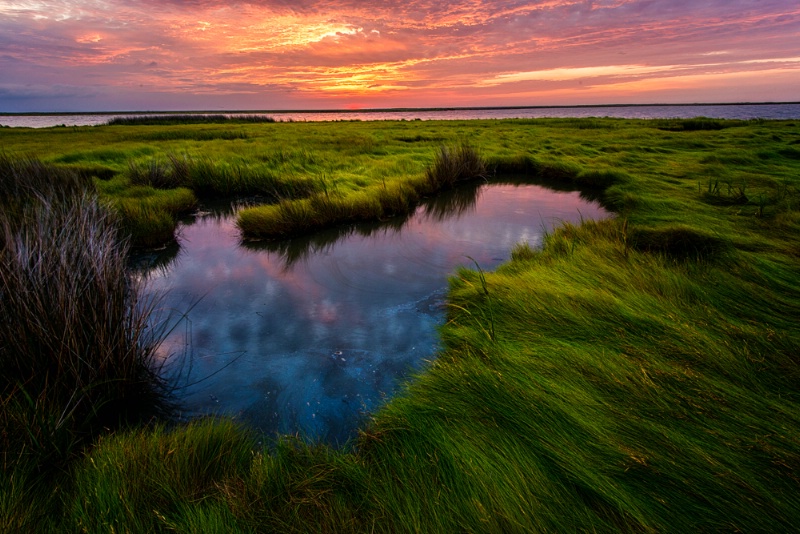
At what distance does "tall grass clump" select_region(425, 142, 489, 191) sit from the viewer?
11.1m

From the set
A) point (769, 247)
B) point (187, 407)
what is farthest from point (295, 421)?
point (769, 247)

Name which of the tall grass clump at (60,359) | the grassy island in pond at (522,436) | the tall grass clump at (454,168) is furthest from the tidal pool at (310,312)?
the tall grass clump at (454,168)

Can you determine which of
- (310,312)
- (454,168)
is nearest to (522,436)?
(310,312)

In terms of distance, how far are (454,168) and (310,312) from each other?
8532 mm

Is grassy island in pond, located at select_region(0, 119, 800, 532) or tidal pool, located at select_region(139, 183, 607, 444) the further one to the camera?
tidal pool, located at select_region(139, 183, 607, 444)

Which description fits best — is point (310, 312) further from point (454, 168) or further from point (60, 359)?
point (454, 168)

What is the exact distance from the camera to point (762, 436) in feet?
6.26

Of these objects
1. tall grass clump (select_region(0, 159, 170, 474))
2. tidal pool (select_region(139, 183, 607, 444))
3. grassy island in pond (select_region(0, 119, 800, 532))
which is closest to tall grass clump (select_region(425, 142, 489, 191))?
tidal pool (select_region(139, 183, 607, 444))

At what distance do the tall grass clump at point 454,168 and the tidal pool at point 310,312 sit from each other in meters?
3.22

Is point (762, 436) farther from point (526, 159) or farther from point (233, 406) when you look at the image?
point (526, 159)

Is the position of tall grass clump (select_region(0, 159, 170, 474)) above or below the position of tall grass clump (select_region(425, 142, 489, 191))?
below

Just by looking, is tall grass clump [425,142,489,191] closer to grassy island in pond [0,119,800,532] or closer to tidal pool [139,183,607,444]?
tidal pool [139,183,607,444]

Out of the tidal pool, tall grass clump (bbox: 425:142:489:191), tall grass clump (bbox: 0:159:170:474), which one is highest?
tall grass clump (bbox: 425:142:489:191)

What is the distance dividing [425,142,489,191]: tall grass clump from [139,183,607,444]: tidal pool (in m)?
3.22
